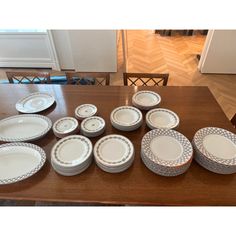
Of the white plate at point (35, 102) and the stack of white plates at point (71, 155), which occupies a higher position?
the stack of white plates at point (71, 155)

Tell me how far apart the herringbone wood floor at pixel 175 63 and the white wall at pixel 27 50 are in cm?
19

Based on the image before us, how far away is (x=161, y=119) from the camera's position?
105 cm

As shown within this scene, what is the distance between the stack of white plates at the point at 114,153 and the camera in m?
0.79

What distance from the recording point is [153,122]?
102 centimetres

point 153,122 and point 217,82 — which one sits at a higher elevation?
point 153,122

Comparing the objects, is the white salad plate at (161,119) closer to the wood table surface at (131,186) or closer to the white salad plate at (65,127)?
the wood table surface at (131,186)

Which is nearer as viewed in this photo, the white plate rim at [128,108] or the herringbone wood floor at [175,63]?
the white plate rim at [128,108]

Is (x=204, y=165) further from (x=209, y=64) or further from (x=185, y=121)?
(x=209, y=64)

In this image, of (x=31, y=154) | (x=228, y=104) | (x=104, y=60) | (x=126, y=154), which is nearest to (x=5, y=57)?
(x=104, y=60)

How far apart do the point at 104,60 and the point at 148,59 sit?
893 mm

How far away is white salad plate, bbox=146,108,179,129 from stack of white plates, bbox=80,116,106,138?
24 centimetres

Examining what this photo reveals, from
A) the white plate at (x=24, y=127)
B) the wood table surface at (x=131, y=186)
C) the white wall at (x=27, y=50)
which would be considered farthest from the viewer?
the white wall at (x=27, y=50)

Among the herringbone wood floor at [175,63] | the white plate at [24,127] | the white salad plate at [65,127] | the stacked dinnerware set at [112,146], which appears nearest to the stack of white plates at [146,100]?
the stacked dinnerware set at [112,146]

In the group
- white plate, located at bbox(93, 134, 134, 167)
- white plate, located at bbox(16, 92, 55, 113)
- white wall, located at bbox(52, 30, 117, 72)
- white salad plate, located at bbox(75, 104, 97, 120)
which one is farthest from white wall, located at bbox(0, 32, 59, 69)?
white plate, located at bbox(93, 134, 134, 167)
